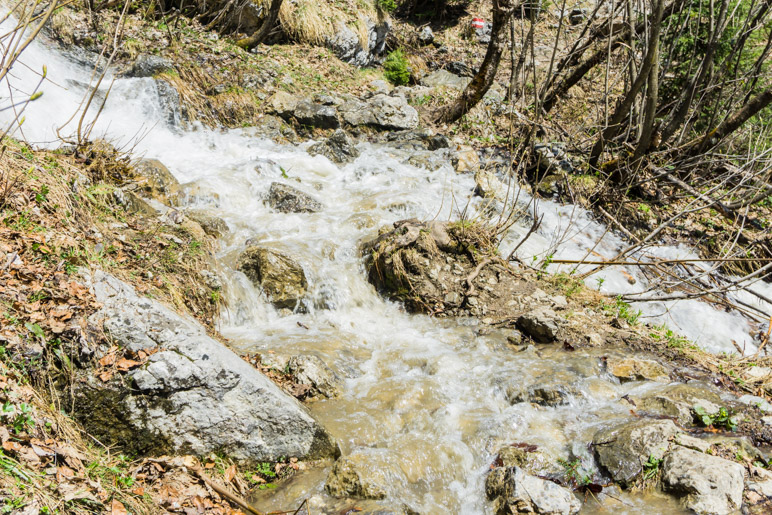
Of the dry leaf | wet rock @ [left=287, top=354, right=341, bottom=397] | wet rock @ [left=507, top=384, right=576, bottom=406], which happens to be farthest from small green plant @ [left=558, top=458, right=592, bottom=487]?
the dry leaf

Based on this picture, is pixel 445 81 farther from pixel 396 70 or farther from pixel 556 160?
pixel 556 160

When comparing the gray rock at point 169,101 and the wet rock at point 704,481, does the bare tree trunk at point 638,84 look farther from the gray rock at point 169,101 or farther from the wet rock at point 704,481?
the gray rock at point 169,101

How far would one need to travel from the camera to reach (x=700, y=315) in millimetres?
6895

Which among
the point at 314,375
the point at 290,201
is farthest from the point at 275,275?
the point at 290,201

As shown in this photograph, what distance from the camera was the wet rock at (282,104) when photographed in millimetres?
10406

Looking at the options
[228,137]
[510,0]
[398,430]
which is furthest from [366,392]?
[510,0]

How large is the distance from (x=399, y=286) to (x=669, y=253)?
5.77 metres

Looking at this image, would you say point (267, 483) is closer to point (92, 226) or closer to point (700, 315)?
point (92, 226)

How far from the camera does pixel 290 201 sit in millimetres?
7520

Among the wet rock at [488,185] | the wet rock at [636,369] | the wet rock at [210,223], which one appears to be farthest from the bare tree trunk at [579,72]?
the wet rock at [210,223]

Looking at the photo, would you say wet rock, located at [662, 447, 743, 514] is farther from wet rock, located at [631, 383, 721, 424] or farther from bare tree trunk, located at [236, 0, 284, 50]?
bare tree trunk, located at [236, 0, 284, 50]

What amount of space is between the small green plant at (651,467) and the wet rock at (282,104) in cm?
936

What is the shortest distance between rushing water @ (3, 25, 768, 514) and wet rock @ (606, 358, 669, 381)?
121mm

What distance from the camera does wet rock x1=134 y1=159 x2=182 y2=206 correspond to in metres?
6.39
